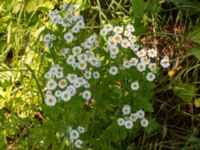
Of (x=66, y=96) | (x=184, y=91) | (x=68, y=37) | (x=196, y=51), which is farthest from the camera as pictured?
(x=184, y=91)

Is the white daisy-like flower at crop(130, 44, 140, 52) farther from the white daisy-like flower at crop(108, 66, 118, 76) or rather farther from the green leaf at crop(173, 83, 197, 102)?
the green leaf at crop(173, 83, 197, 102)

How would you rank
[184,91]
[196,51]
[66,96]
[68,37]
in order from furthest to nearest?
1. [184,91]
2. [196,51]
3. [68,37]
4. [66,96]

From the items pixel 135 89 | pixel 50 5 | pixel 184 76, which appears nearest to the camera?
pixel 135 89

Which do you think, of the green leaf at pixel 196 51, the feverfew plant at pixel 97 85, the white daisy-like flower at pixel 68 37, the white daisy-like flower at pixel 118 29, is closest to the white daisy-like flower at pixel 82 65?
the feverfew plant at pixel 97 85

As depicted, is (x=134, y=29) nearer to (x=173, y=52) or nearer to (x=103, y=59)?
(x=103, y=59)

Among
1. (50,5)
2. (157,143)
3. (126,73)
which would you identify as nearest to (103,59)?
(126,73)

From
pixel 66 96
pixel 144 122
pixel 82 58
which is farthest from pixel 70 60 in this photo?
pixel 144 122

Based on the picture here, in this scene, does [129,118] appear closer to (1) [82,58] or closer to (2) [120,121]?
(2) [120,121]
